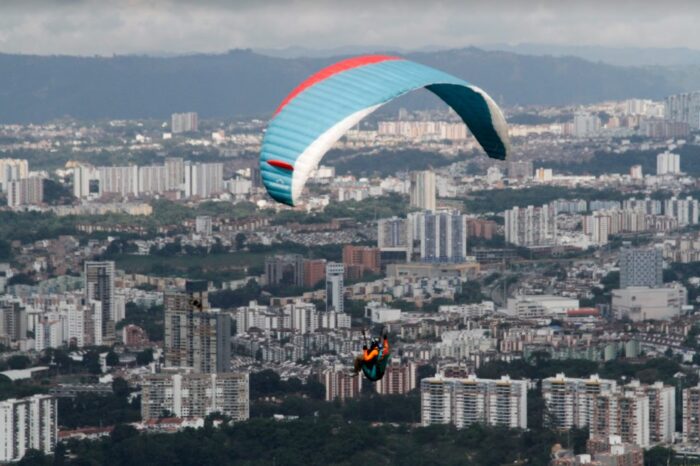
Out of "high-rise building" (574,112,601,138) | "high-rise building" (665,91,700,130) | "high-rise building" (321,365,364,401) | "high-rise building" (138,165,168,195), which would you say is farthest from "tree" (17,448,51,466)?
"high-rise building" (665,91,700,130)

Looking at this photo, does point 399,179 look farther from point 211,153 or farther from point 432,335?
point 432,335

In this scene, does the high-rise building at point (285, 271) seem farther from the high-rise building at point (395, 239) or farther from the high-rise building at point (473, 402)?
the high-rise building at point (473, 402)

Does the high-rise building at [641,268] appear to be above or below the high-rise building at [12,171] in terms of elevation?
below

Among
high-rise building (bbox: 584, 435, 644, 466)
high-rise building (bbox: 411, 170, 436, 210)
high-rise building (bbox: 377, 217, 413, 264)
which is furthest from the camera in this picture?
high-rise building (bbox: 411, 170, 436, 210)

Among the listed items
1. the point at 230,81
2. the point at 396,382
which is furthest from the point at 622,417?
the point at 230,81

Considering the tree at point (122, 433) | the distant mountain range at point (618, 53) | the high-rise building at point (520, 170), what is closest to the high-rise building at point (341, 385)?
the tree at point (122, 433)

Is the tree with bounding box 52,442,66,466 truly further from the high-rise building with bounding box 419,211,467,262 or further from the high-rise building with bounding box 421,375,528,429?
the high-rise building with bounding box 419,211,467,262
